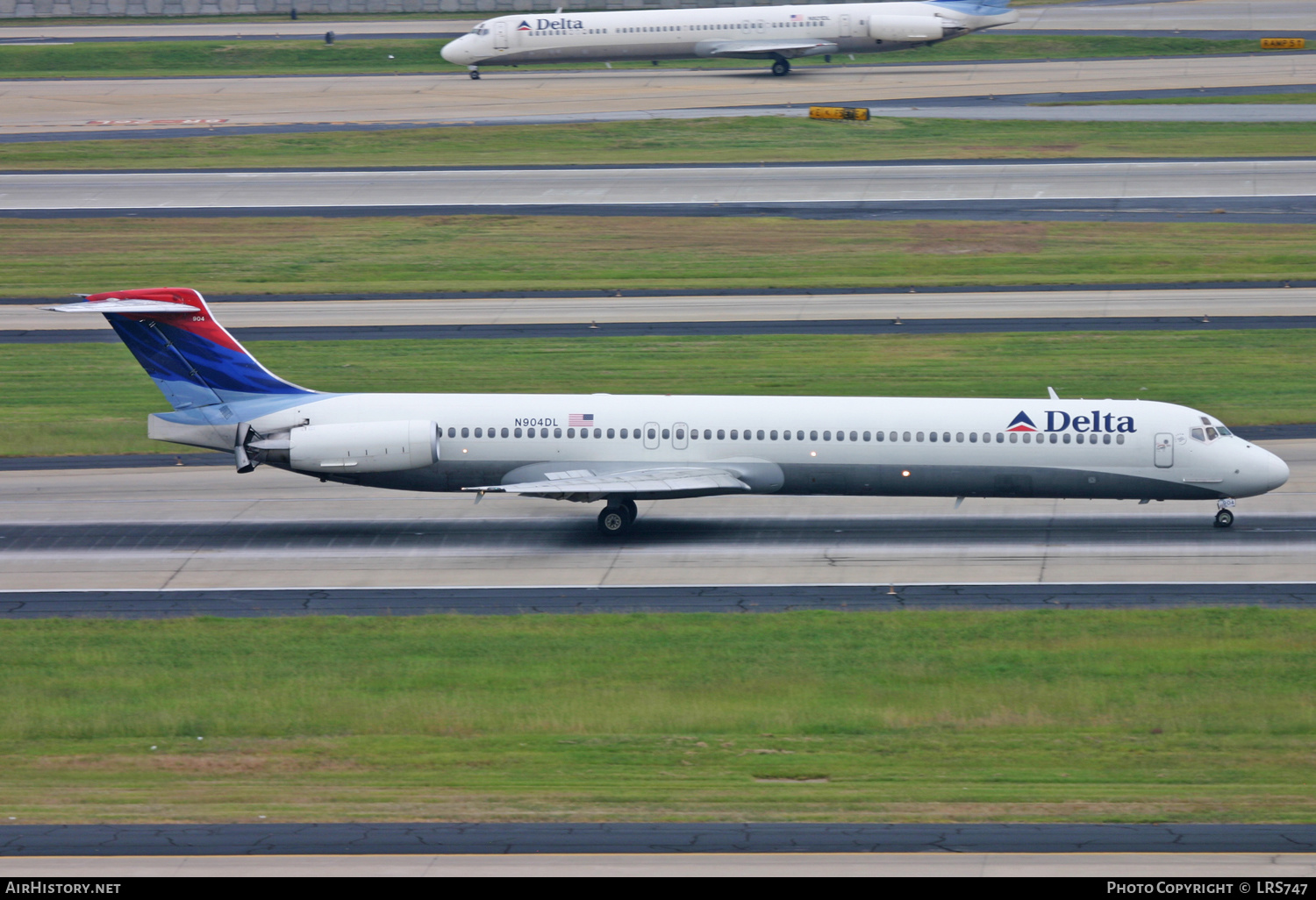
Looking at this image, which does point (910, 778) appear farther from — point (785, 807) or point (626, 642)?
point (626, 642)

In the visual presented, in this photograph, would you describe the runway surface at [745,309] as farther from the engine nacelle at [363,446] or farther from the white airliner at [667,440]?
the engine nacelle at [363,446]

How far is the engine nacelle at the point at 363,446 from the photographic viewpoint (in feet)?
116

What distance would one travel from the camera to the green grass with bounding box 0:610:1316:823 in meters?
21.8

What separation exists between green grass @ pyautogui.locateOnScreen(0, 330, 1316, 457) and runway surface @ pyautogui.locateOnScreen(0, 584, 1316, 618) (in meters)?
12.5

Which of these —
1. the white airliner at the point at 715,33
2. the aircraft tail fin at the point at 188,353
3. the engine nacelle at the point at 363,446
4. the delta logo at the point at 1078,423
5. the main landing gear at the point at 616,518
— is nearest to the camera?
the engine nacelle at the point at 363,446

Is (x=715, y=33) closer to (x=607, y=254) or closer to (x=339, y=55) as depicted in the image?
(x=339, y=55)

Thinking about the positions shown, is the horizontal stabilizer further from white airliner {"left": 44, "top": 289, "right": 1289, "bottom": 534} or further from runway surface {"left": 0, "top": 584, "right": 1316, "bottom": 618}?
runway surface {"left": 0, "top": 584, "right": 1316, "bottom": 618}

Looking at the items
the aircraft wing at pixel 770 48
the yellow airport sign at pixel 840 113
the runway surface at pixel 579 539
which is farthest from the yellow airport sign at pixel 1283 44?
the runway surface at pixel 579 539

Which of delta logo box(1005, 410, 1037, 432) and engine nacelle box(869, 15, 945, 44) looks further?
engine nacelle box(869, 15, 945, 44)

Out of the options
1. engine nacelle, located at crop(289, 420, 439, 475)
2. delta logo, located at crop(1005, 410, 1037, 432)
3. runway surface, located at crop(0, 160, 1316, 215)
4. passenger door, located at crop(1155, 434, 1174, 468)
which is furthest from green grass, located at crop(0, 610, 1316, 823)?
runway surface, located at crop(0, 160, 1316, 215)

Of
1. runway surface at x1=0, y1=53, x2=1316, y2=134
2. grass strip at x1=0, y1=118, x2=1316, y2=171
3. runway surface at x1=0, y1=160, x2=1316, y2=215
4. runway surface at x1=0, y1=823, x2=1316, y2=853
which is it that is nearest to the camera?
runway surface at x1=0, y1=823, x2=1316, y2=853

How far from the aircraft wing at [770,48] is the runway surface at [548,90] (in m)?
1.60

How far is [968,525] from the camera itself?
37.2 metres

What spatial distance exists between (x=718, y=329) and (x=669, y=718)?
30067mm
